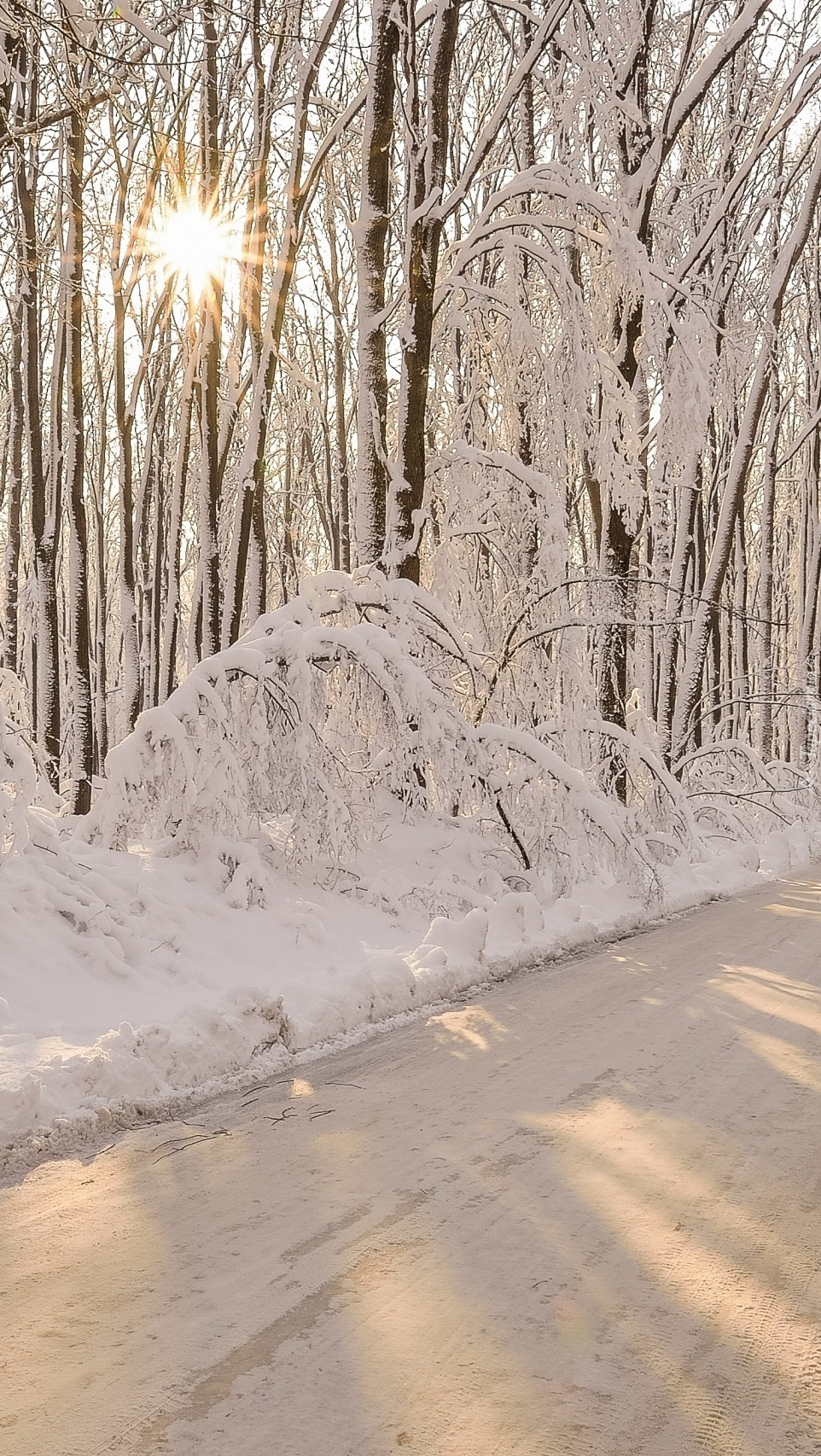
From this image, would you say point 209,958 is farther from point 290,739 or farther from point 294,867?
point 290,739

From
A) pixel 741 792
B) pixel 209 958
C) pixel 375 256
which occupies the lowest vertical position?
pixel 209 958

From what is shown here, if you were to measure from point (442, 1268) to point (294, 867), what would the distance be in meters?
5.36

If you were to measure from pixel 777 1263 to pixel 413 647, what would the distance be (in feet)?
22.6

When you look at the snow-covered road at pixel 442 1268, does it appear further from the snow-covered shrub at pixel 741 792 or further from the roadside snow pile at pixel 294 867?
the snow-covered shrub at pixel 741 792

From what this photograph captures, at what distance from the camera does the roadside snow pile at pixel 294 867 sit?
5137 millimetres

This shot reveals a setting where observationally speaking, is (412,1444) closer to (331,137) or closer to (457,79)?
(331,137)

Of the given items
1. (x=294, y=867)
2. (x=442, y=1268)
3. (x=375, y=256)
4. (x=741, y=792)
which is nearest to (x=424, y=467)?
(x=375, y=256)

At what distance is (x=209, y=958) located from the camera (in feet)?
21.5

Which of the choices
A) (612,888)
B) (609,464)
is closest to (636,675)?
(609,464)

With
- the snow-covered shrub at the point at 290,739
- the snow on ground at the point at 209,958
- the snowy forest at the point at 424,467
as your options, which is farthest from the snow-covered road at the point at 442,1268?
the snow-covered shrub at the point at 290,739

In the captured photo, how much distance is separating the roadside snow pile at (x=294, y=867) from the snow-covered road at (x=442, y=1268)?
0.45m

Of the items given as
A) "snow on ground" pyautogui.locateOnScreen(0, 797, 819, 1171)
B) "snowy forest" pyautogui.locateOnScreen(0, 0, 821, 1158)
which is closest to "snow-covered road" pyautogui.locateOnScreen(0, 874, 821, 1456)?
"snow on ground" pyautogui.locateOnScreen(0, 797, 819, 1171)

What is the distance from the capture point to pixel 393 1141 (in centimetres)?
407

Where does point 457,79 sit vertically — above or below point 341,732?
above
